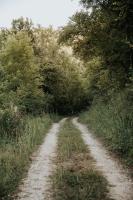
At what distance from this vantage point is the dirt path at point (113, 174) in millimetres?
11103

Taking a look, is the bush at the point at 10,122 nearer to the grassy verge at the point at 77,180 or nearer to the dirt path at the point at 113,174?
the dirt path at the point at 113,174

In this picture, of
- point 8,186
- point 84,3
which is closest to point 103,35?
point 84,3

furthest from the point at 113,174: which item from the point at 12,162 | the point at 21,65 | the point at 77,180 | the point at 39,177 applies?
the point at 21,65

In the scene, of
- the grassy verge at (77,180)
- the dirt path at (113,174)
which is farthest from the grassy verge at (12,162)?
the dirt path at (113,174)

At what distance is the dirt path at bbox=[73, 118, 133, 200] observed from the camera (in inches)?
437

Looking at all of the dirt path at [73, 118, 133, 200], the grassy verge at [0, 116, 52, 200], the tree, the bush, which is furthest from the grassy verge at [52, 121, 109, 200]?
the tree

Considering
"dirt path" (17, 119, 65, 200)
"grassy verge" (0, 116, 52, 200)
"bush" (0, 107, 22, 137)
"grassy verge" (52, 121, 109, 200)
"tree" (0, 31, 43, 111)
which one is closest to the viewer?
"grassy verge" (52, 121, 109, 200)

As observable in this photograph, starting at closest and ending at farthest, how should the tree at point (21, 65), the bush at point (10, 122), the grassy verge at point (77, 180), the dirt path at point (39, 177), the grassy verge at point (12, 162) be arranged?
1. the grassy verge at point (77, 180)
2. the dirt path at point (39, 177)
3. the grassy verge at point (12, 162)
4. the bush at point (10, 122)
5. the tree at point (21, 65)

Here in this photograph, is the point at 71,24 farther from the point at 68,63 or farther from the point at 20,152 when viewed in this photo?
the point at 68,63

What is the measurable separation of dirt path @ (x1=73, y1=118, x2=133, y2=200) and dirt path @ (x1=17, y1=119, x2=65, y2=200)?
1.84m

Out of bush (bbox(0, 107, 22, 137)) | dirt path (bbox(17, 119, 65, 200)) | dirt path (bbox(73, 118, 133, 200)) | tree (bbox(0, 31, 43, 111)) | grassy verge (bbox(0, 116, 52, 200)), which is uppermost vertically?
tree (bbox(0, 31, 43, 111))

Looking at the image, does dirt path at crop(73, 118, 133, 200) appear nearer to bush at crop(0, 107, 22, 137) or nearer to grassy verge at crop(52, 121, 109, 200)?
grassy verge at crop(52, 121, 109, 200)

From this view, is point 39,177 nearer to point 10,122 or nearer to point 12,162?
point 12,162

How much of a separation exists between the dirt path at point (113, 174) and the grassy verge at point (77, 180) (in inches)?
10.2
